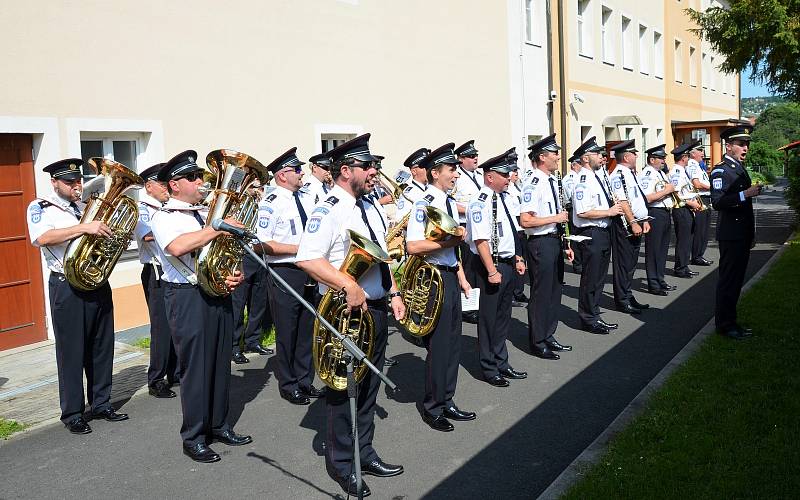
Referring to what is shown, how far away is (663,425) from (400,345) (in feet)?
12.8

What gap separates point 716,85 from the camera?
38562 millimetres

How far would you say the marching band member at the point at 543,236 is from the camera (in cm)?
780

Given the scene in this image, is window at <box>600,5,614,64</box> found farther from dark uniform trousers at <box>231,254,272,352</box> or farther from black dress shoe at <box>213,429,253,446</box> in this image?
black dress shoe at <box>213,429,253,446</box>

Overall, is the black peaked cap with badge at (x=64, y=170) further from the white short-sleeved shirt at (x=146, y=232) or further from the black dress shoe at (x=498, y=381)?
the black dress shoe at (x=498, y=381)

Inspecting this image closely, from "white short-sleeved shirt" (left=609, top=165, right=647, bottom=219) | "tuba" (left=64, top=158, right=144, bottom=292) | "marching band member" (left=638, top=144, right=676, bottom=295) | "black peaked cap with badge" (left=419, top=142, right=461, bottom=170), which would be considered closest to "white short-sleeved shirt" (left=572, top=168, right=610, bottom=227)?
"white short-sleeved shirt" (left=609, top=165, right=647, bottom=219)

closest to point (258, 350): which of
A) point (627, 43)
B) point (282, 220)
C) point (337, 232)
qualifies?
point (282, 220)

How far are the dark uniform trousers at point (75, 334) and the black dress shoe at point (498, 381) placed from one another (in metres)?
3.49

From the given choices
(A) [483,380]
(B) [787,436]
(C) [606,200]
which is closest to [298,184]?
(A) [483,380]

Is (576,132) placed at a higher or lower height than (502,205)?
higher

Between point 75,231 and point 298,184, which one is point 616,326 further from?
point 75,231

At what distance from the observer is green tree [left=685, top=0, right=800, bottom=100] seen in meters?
16.0

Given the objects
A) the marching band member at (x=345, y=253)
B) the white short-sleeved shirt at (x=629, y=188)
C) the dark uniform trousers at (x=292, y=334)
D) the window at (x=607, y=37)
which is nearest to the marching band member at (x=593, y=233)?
the white short-sleeved shirt at (x=629, y=188)

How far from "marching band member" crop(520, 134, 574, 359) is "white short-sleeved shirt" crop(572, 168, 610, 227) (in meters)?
1.06

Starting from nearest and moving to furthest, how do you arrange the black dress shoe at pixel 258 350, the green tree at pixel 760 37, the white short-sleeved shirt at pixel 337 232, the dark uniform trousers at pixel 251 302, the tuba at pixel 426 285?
the white short-sleeved shirt at pixel 337 232, the tuba at pixel 426 285, the dark uniform trousers at pixel 251 302, the black dress shoe at pixel 258 350, the green tree at pixel 760 37
